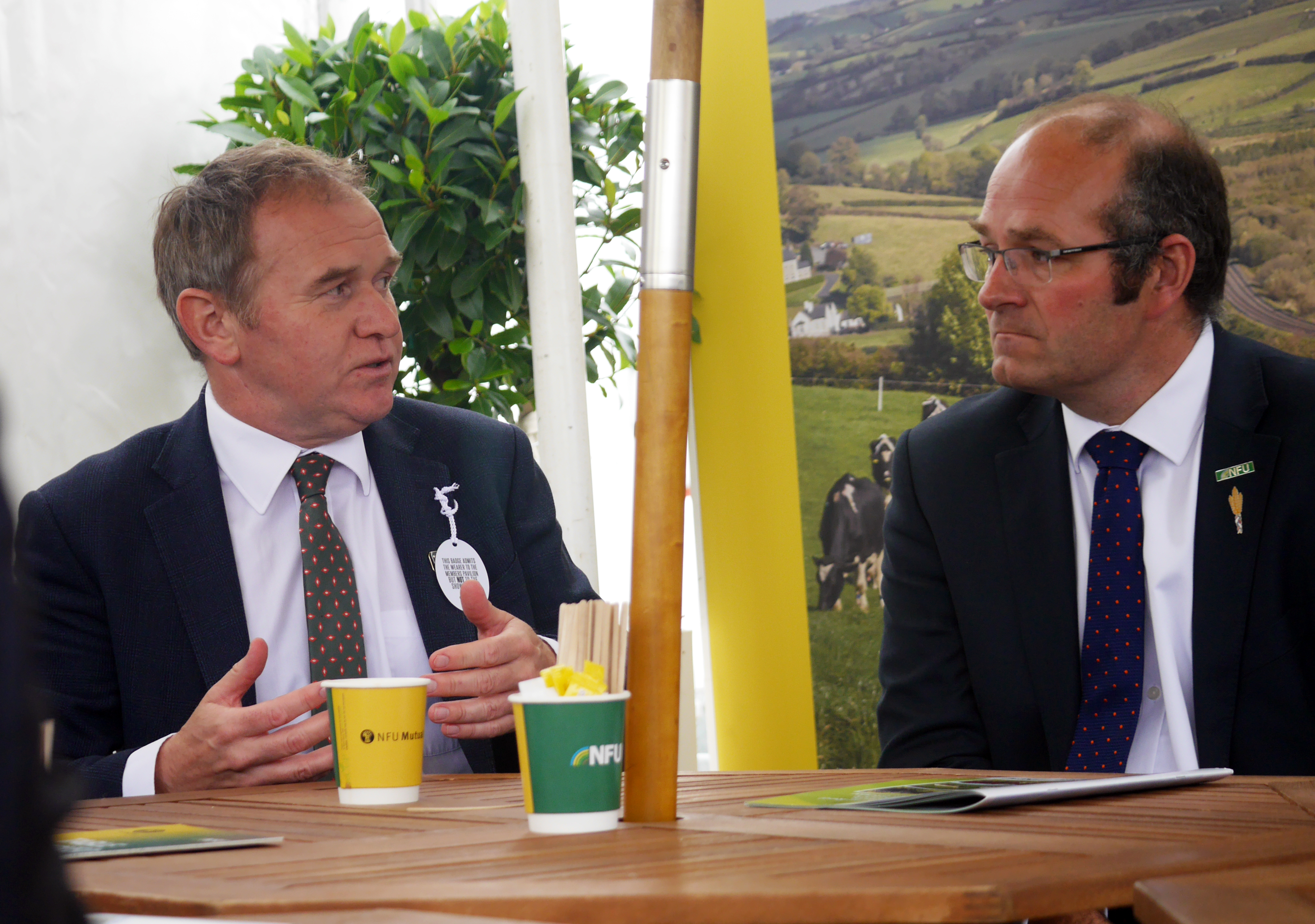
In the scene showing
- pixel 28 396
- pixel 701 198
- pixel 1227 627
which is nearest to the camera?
pixel 1227 627

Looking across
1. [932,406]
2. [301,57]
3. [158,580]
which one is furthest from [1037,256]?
[301,57]

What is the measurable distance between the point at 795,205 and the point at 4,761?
3.68 m

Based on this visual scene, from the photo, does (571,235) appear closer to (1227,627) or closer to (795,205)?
(795,205)

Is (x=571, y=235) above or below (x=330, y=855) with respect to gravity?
above

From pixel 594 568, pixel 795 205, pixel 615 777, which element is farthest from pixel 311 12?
pixel 615 777

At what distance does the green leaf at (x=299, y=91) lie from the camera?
10.8 ft

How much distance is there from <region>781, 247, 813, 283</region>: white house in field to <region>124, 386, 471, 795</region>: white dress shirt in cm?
204

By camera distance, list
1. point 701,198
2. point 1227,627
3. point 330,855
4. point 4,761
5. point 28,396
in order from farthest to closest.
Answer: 1. point 701,198
2. point 28,396
3. point 1227,627
4. point 330,855
5. point 4,761

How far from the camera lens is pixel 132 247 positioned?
321 cm

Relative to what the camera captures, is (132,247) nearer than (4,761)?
No

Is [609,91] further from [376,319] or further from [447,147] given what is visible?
[376,319]

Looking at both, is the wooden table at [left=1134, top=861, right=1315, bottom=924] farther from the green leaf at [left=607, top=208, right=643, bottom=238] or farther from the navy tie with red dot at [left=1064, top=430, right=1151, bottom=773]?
the green leaf at [left=607, top=208, right=643, bottom=238]

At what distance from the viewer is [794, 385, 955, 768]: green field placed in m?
3.62

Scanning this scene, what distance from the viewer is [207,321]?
2.15 meters
